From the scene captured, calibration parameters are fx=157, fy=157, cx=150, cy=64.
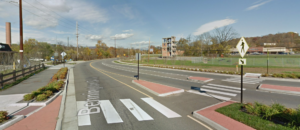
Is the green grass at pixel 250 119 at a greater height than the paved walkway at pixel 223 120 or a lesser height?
greater

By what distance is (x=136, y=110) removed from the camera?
7566mm

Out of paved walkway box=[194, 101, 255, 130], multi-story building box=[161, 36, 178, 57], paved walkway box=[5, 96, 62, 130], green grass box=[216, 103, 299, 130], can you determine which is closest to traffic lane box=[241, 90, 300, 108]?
green grass box=[216, 103, 299, 130]

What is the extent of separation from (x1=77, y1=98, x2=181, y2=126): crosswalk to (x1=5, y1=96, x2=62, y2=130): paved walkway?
98 centimetres

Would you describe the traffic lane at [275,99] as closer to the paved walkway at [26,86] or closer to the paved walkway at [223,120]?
the paved walkway at [223,120]

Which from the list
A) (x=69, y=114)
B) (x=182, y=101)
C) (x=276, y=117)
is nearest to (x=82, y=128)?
(x=69, y=114)

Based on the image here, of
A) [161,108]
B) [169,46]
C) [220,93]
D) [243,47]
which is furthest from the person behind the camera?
[169,46]

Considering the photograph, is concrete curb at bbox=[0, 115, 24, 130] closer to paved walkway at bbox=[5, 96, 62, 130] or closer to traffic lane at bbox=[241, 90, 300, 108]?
paved walkway at bbox=[5, 96, 62, 130]

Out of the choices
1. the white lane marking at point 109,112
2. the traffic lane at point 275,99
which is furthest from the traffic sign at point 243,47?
the white lane marking at point 109,112

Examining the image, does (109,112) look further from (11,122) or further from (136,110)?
(11,122)

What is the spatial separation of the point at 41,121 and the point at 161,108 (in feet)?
16.8

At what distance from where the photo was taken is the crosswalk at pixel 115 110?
645cm

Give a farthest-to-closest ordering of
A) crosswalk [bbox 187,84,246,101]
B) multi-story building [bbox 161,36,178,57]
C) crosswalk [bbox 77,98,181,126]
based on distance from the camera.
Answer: multi-story building [bbox 161,36,178,57] < crosswalk [bbox 187,84,246,101] < crosswalk [bbox 77,98,181,126]

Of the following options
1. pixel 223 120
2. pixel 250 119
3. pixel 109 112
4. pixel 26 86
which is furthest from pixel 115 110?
pixel 26 86

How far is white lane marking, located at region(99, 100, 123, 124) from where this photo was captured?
6332 mm
